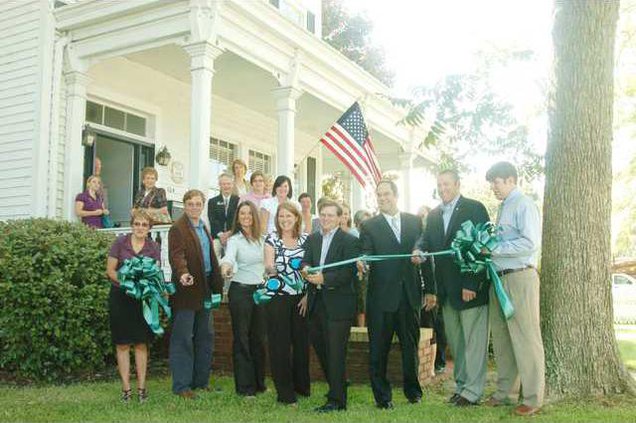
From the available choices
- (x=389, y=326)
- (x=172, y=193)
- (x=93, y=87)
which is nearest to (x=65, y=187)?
(x=93, y=87)

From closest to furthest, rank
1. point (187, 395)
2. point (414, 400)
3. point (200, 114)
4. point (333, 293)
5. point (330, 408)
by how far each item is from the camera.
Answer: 1. point (330, 408)
2. point (333, 293)
3. point (414, 400)
4. point (187, 395)
5. point (200, 114)

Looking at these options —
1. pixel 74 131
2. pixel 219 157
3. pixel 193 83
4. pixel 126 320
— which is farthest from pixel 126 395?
pixel 219 157

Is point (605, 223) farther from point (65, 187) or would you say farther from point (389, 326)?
point (65, 187)

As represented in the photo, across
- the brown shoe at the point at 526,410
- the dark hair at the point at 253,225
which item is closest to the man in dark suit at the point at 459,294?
the brown shoe at the point at 526,410

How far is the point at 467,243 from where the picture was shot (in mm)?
4902

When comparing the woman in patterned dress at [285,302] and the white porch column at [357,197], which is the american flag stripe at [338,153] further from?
the white porch column at [357,197]

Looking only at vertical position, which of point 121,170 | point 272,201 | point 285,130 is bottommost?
point 272,201

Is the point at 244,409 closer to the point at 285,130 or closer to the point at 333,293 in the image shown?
the point at 333,293

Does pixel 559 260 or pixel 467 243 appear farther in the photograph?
pixel 559 260

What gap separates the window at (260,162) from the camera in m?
14.3

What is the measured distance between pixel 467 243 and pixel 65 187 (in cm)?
693

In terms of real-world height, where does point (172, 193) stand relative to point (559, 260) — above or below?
above

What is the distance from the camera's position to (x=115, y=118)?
10938mm

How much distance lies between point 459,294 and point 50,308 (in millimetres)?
4143
